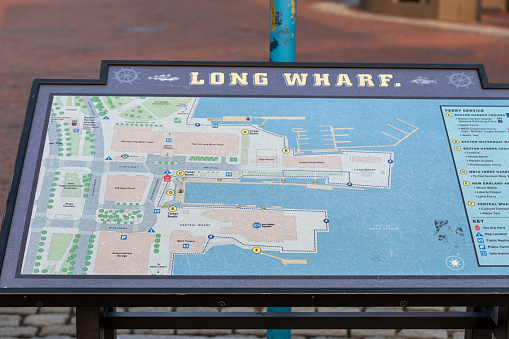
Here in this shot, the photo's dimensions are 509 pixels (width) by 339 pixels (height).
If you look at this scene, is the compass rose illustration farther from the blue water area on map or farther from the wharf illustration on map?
the wharf illustration on map

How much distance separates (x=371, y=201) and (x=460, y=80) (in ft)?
2.55

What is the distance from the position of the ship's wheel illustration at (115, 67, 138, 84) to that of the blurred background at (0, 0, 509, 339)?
12.4 ft

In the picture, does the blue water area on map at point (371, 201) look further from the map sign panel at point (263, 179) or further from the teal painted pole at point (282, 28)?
the teal painted pole at point (282, 28)

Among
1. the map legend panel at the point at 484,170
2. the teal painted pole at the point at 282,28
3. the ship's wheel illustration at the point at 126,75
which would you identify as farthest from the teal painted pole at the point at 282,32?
the map legend panel at the point at 484,170

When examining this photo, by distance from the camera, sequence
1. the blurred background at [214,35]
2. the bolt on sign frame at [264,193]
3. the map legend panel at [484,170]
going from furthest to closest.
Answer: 1. the blurred background at [214,35]
2. the map legend panel at [484,170]
3. the bolt on sign frame at [264,193]

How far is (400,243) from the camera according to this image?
2787 millimetres

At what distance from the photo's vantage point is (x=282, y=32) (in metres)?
3.46

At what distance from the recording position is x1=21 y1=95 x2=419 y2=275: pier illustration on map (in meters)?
2.77

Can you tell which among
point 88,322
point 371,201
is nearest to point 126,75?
point 88,322

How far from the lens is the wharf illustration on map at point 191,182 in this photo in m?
2.76

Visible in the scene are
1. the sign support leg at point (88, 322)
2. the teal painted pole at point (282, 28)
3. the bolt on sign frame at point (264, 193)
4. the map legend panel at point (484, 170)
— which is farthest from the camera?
the teal painted pole at point (282, 28)

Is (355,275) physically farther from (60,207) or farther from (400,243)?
(60,207)

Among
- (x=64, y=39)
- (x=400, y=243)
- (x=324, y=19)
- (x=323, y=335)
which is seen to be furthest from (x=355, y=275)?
(x=324, y=19)

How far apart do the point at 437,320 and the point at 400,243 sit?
22.6 inches
